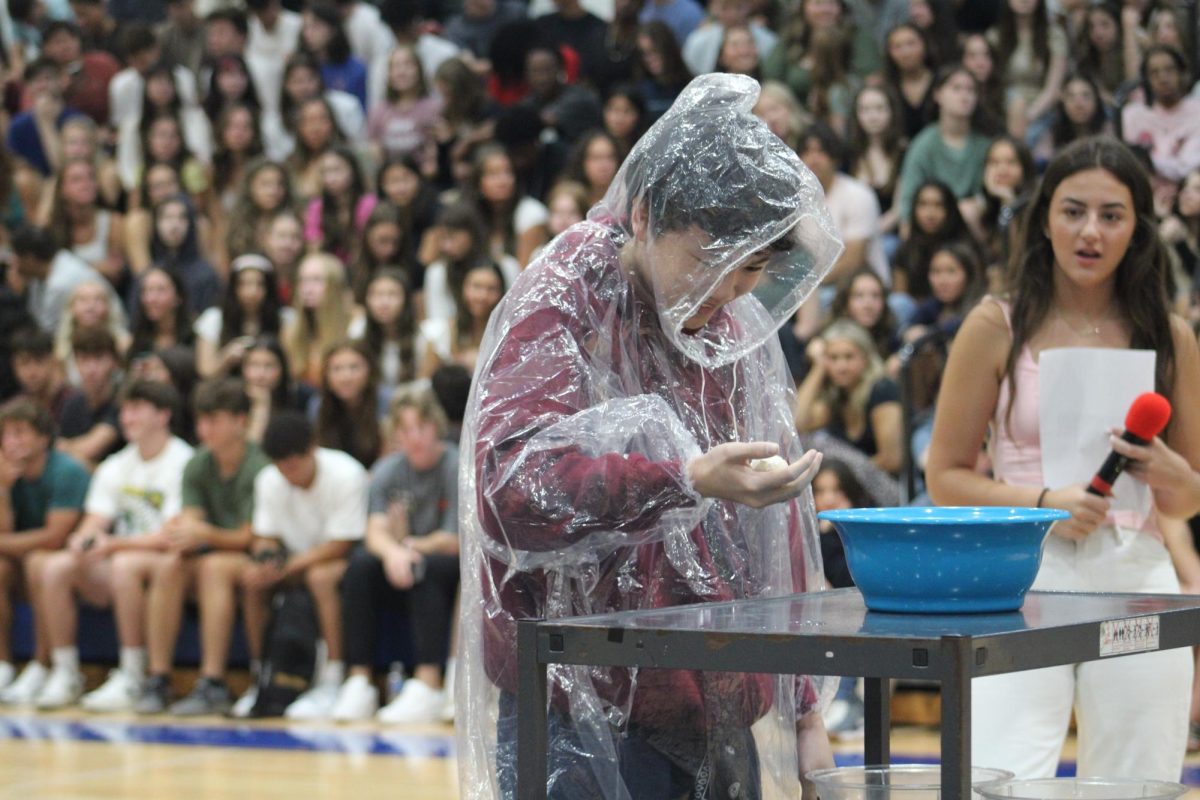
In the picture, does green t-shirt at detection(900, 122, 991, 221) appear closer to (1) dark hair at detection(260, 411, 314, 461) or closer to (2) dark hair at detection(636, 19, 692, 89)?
(2) dark hair at detection(636, 19, 692, 89)

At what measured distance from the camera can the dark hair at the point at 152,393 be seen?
7297 mm

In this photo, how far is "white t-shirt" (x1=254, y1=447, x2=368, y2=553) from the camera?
6.88m

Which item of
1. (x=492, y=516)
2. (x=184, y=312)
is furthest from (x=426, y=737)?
(x=492, y=516)

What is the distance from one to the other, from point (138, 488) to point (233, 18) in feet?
14.4

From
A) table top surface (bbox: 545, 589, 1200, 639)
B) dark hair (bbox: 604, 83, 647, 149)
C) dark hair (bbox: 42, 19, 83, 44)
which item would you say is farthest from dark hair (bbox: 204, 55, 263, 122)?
table top surface (bbox: 545, 589, 1200, 639)

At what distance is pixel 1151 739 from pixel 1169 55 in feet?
18.2

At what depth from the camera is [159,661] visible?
7.00 metres

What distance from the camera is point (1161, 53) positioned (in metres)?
8.00

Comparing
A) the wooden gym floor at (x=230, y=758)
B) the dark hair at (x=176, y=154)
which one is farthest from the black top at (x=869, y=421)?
the dark hair at (x=176, y=154)

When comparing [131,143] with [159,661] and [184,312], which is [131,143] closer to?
[184,312]

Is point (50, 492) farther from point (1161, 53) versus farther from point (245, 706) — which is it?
point (1161, 53)

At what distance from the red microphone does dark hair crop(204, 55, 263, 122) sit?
7832 mm

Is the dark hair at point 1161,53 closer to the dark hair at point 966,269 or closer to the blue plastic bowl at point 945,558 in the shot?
the dark hair at point 966,269

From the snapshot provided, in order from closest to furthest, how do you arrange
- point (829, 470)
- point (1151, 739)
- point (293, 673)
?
point (1151, 739) < point (829, 470) < point (293, 673)
